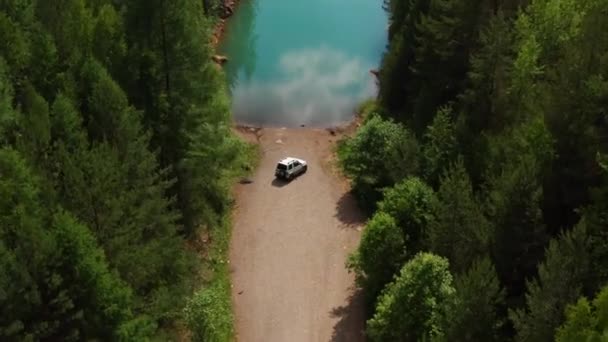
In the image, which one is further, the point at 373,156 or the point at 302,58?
the point at 302,58

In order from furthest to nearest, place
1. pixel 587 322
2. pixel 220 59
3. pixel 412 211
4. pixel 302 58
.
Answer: pixel 302 58 < pixel 220 59 < pixel 412 211 < pixel 587 322

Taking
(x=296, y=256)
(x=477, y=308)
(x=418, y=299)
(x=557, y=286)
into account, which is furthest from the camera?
(x=296, y=256)

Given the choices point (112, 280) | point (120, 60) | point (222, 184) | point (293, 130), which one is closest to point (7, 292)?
point (112, 280)

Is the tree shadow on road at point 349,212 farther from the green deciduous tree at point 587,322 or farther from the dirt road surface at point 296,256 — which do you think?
the green deciduous tree at point 587,322

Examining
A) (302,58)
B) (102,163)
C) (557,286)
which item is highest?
(302,58)

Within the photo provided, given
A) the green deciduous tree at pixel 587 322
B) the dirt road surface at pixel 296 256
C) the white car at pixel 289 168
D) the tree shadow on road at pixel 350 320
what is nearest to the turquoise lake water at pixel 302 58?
the white car at pixel 289 168

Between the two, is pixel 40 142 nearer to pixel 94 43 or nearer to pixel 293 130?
pixel 94 43

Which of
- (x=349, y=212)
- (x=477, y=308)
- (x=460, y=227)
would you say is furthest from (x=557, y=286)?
(x=349, y=212)

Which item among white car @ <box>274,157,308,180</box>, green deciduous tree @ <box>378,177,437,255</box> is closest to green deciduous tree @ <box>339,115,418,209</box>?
white car @ <box>274,157,308,180</box>

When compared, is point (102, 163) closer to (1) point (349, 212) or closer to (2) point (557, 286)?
(2) point (557, 286)
